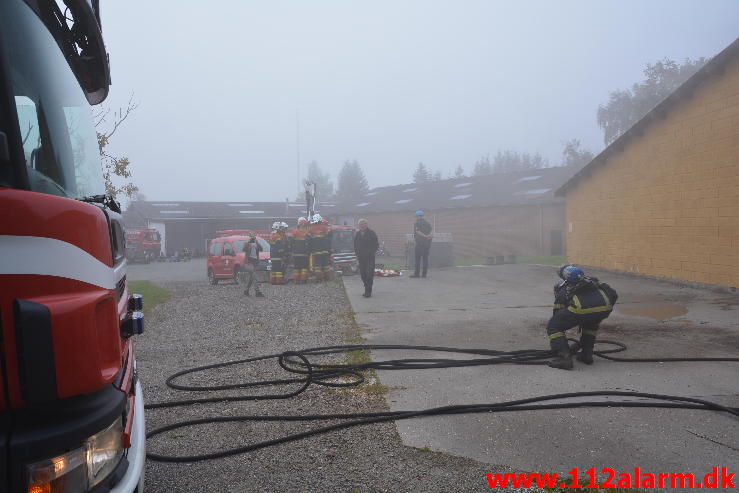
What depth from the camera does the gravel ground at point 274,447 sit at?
317cm

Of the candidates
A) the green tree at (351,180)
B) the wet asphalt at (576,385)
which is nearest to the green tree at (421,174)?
the green tree at (351,180)

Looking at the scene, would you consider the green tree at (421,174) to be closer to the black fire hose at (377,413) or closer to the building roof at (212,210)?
the building roof at (212,210)

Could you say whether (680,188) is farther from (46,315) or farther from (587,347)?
(46,315)

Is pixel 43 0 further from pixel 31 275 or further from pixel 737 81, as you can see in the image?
pixel 737 81

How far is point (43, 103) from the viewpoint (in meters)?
1.85

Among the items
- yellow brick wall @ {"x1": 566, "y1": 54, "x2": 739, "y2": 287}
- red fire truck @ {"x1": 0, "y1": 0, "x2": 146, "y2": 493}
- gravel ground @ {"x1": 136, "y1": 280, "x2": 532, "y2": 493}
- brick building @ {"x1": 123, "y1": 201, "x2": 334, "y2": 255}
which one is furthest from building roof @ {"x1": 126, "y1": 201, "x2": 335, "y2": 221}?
red fire truck @ {"x1": 0, "y1": 0, "x2": 146, "y2": 493}

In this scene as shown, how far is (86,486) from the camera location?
147cm

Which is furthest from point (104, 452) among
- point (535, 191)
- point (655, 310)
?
point (535, 191)

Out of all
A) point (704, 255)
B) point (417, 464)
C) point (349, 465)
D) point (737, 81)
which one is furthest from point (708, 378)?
point (737, 81)

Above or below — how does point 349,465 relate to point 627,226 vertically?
below

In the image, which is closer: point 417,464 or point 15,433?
point 15,433

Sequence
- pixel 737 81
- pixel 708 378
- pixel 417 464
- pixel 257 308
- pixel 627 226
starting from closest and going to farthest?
pixel 417 464 < pixel 708 378 < pixel 737 81 < pixel 257 308 < pixel 627 226

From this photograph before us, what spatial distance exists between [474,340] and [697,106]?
8.59 metres

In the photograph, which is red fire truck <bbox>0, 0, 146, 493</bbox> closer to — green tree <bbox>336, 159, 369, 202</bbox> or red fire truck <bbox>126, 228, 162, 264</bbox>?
red fire truck <bbox>126, 228, 162, 264</bbox>
